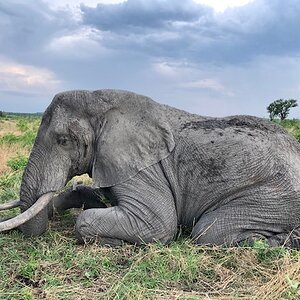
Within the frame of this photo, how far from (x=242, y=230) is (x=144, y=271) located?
3.72 ft

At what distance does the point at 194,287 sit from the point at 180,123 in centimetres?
180

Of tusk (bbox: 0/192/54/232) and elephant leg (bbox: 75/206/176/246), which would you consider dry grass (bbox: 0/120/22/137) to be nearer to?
tusk (bbox: 0/192/54/232)

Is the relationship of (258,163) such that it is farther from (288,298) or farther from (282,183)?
(288,298)

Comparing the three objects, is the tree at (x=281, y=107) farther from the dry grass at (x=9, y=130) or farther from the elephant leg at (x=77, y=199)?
the elephant leg at (x=77, y=199)

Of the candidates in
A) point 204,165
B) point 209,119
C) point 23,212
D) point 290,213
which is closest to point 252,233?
point 290,213

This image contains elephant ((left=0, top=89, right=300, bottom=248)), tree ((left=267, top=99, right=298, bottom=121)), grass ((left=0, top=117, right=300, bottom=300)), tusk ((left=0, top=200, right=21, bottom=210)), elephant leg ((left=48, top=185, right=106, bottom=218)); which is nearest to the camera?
grass ((left=0, top=117, right=300, bottom=300))

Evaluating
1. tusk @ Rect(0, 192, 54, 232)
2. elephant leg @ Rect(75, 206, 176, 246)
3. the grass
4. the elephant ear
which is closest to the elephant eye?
the elephant ear

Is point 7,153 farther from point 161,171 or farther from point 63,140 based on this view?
point 161,171

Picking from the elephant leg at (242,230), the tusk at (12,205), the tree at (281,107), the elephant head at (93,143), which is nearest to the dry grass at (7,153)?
the tusk at (12,205)

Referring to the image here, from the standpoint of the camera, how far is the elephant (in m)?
5.29

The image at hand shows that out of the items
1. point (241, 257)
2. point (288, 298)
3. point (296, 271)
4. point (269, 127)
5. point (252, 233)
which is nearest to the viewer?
point (288, 298)

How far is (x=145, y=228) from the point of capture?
5.33m

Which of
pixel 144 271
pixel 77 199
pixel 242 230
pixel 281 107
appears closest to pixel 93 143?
pixel 77 199

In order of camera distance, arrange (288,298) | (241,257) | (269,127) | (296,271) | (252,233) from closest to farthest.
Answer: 1. (288,298)
2. (296,271)
3. (241,257)
4. (252,233)
5. (269,127)
